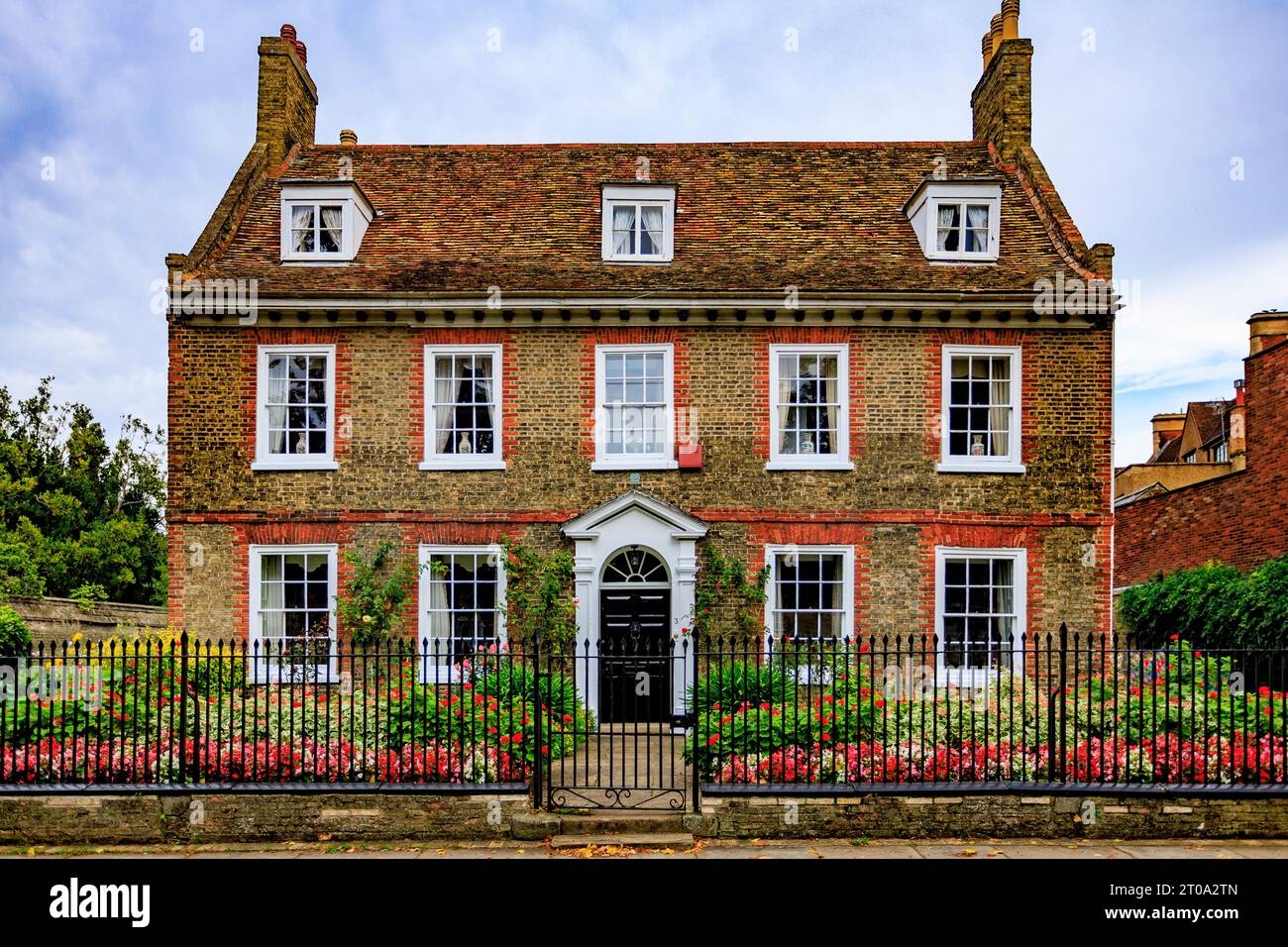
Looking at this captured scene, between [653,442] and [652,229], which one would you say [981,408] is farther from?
[652,229]

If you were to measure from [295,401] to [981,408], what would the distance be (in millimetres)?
11267

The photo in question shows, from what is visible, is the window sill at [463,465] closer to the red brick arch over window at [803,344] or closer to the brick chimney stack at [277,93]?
the red brick arch over window at [803,344]

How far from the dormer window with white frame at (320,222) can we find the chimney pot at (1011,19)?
12.3 metres

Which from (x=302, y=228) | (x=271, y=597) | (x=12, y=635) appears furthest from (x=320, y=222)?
(x=12, y=635)

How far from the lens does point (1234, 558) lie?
2144 cm

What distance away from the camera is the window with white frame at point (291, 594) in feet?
51.9

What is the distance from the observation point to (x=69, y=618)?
24297 mm

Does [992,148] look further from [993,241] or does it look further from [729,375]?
[729,375]

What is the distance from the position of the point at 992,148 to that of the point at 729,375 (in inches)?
307

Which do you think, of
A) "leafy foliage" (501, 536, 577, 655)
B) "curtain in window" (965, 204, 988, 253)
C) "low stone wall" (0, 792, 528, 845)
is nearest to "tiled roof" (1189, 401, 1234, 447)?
"curtain in window" (965, 204, 988, 253)

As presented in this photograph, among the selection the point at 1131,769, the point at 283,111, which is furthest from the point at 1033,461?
the point at 283,111

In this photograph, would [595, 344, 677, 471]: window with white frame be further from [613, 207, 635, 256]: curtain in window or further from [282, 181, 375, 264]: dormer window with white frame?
[282, 181, 375, 264]: dormer window with white frame

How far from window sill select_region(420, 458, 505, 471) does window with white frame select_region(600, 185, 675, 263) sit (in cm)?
402

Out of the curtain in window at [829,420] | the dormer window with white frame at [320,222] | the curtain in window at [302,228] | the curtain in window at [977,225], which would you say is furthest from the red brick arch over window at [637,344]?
the curtain in window at [977,225]
